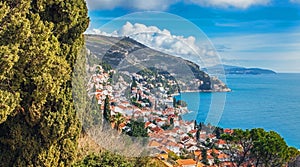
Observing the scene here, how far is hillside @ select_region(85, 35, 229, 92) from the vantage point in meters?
5.27

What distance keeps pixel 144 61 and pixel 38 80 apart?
213 cm

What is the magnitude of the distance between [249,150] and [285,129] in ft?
61.6

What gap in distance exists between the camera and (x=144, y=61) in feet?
17.3

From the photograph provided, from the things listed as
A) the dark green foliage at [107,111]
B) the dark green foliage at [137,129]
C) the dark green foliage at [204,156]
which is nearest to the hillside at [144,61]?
the dark green foliage at [107,111]

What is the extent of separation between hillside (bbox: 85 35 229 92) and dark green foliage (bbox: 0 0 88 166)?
0.97m

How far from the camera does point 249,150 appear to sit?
31.5ft

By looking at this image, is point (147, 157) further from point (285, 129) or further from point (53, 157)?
point (285, 129)

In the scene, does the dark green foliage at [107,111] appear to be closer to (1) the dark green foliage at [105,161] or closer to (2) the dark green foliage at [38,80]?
(1) the dark green foliage at [105,161]

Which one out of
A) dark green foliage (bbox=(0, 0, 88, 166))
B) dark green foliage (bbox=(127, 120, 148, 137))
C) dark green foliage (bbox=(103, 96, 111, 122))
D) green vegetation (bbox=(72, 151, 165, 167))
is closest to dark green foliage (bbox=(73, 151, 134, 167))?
green vegetation (bbox=(72, 151, 165, 167))

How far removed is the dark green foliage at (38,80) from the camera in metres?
3.26

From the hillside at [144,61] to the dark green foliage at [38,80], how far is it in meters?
0.97

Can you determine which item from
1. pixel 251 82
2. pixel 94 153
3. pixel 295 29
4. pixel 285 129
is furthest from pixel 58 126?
pixel 251 82

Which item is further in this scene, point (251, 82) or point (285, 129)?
point (251, 82)

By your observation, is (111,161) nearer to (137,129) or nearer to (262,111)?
(137,129)
